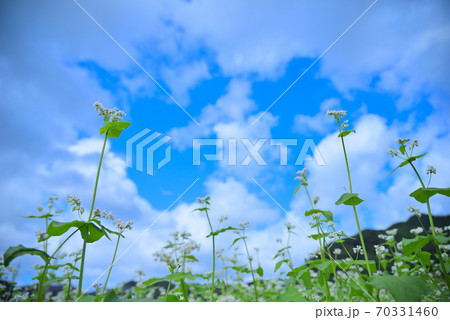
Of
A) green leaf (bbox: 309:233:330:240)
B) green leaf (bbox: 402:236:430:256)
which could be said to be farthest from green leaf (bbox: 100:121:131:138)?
green leaf (bbox: 402:236:430:256)

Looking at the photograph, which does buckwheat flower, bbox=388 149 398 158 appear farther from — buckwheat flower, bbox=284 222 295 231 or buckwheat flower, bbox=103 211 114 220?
buckwheat flower, bbox=103 211 114 220

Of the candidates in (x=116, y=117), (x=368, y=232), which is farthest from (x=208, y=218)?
(x=368, y=232)

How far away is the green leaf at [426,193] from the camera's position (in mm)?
1912

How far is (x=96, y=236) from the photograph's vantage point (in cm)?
191

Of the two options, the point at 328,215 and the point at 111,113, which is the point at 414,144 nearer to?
the point at 328,215

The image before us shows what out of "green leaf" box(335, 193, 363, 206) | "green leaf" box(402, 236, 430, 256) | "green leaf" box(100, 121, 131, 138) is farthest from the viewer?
"green leaf" box(100, 121, 131, 138)

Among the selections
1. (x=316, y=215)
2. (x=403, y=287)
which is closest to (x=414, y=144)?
(x=316, y=215)

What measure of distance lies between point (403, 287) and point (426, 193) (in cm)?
74

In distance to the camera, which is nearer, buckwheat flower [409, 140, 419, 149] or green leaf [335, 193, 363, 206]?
green leaf [335, 193, 363, 206]

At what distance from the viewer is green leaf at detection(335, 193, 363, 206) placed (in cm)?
195

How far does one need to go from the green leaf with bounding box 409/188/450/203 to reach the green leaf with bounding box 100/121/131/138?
2096 mm

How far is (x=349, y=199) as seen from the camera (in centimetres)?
206
